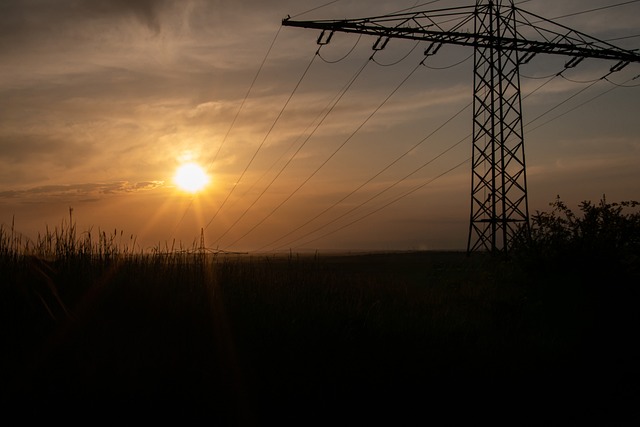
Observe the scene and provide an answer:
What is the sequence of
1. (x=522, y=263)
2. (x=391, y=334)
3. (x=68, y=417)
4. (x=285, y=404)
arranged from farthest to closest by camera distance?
1. (x=522, y=263)
2. (x=391, y=334)
3. (x=285, y=404)
4. (x=68, y=417)

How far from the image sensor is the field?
7.64 meters

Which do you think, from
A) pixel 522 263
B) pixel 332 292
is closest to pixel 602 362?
pixel 522 263

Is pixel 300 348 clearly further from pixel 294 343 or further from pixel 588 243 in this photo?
pixel 588 243

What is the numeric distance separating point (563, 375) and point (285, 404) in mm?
5810

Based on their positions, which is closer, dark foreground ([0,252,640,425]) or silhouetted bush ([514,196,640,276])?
dark foreground ([0,252,640,425])

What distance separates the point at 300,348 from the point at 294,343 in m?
0.19

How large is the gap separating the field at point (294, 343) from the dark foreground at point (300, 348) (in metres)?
0.03

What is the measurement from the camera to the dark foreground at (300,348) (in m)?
7.56

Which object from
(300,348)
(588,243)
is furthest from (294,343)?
(588,243)

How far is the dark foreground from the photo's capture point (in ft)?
24.8

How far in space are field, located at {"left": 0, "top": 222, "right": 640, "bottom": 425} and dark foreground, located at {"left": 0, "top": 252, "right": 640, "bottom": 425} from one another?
3 cm

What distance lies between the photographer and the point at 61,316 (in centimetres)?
903

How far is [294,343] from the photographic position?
30.2 feet

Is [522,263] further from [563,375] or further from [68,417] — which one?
[68,417]
